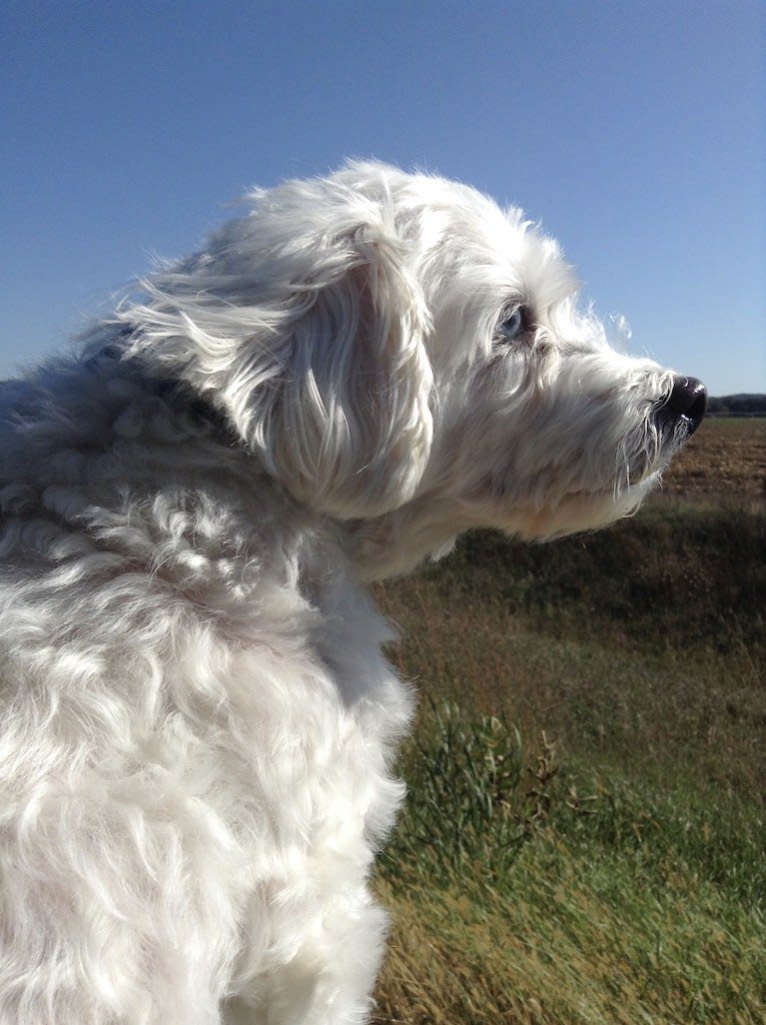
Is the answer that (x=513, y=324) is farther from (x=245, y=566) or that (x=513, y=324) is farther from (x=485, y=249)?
(x=245, y=566)

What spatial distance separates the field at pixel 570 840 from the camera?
2.45 metres

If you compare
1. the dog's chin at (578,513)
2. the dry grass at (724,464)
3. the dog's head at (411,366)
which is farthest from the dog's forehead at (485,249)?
the dry grass at (724,464)

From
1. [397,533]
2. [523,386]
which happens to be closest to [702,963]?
[397,533]

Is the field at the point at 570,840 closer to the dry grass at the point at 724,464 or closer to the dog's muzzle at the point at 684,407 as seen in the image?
the dog's muzzle at the point at 684,407

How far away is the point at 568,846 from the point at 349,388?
282cm

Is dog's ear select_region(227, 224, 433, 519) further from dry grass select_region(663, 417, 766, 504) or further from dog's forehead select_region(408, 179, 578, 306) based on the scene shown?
dry grass select_region(663, 417, 766, 504)

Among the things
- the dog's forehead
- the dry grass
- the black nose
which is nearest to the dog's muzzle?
the black nose

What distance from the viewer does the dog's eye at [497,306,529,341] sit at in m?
2.43

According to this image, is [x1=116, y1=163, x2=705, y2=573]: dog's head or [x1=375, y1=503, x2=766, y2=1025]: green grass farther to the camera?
[x1=375, y1=503, x2=766, y2=1025]: green grass

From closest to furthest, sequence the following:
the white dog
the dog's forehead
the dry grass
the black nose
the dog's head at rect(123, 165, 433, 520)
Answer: the white dog < the dog's head at rect(123, 165, 433, 520) < the dog's forehead < the black nose < the dry grass

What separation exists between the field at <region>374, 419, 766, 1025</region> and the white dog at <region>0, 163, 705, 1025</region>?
23.9 inches

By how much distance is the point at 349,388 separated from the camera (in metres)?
2.04

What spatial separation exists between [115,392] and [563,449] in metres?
1.11

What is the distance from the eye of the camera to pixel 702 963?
8.13ft
